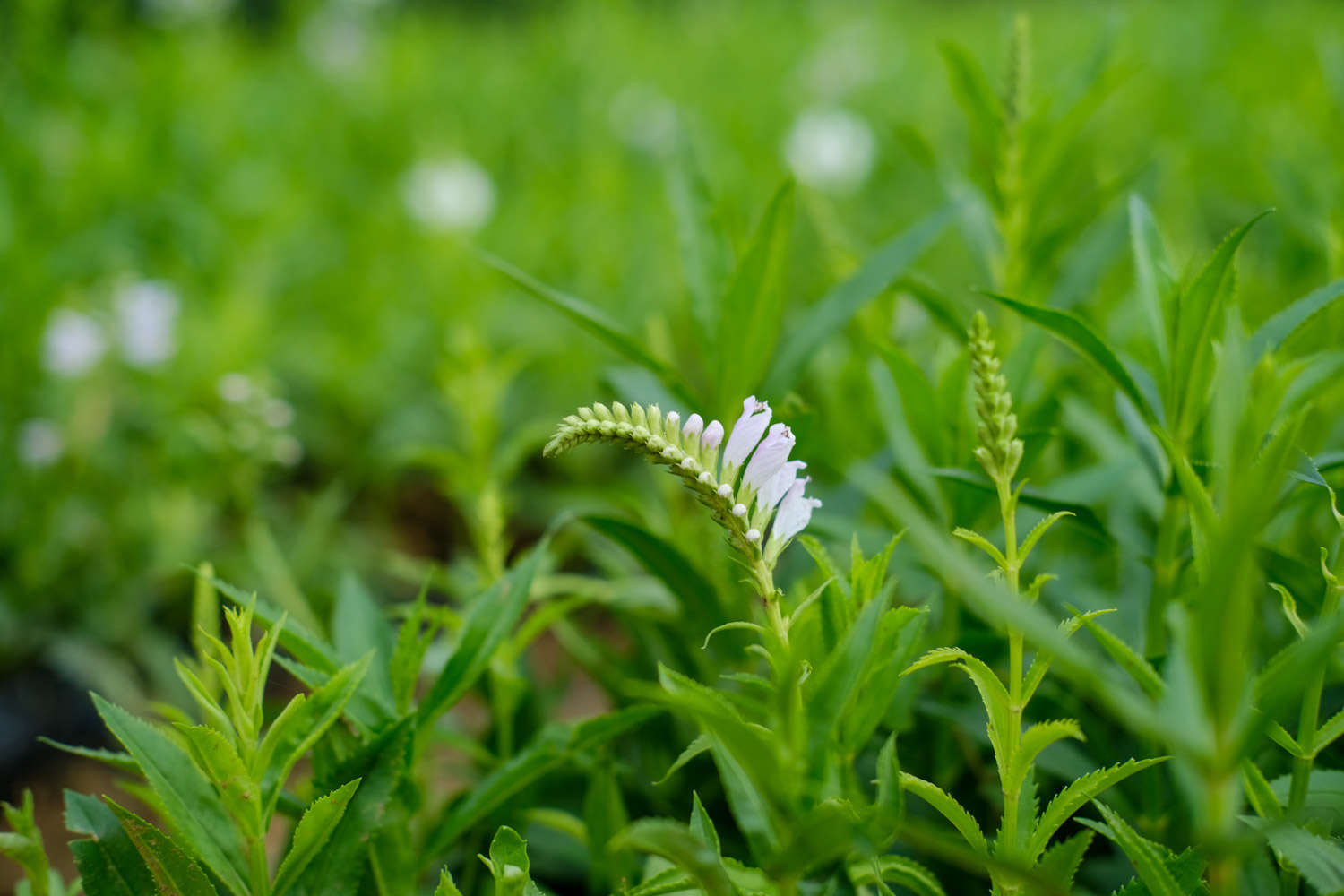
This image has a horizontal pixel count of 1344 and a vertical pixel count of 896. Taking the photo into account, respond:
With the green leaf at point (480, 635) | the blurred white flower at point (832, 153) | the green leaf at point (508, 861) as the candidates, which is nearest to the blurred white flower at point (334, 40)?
the blurred white flower at point (832, 153)

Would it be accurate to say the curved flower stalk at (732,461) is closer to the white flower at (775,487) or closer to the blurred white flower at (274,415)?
the white flower at (775,487)

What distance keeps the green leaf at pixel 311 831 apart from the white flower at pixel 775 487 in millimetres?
320

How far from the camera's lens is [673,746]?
3.31ft

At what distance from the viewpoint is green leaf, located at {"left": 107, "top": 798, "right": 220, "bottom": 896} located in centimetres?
67

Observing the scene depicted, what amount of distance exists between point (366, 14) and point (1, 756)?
4425 millimetres

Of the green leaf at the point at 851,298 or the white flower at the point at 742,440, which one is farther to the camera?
the green leaf at the point at 851,298

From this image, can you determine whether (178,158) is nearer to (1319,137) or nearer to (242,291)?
(242,291)

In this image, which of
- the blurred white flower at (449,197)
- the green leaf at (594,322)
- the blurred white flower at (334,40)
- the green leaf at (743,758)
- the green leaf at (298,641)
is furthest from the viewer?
the blurred white flower at (334,40)

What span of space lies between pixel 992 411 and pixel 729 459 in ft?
0.54

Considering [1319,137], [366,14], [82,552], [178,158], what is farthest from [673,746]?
[366,14]

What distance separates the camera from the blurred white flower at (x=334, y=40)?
447cm

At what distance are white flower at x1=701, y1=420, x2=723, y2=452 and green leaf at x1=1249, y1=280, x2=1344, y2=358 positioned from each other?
0.43 meters

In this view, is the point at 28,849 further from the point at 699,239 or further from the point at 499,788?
the point at 699,239

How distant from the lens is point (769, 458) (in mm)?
642
